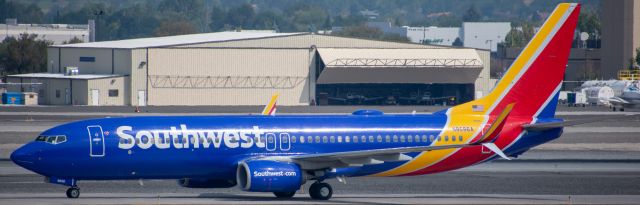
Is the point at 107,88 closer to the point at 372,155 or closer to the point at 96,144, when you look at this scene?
the point at 96,144

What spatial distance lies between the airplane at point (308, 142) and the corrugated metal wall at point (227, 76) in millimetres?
69256

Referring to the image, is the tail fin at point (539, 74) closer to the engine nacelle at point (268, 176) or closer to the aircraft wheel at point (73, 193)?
the engine nacelle at point (268, 176)

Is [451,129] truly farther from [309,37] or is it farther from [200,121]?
[309,37]

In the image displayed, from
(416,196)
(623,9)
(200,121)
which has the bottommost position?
(416,196)

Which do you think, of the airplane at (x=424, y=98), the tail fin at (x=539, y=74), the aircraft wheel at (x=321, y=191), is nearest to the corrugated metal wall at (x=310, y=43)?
the airplane at (x=424, y=98)

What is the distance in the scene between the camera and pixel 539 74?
126 ft

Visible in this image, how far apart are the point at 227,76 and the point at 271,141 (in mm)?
72746

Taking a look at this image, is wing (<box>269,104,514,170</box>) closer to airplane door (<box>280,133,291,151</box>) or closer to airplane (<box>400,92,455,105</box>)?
airplane door (<box>280,133,291,151</box>)

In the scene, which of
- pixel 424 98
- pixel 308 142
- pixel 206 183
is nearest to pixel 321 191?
pixel 308 142

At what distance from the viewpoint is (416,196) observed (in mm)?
37344

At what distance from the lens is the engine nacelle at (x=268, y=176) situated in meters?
34.1

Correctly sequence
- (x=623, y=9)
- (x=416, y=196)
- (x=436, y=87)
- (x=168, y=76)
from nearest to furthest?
(x=416, y=196) < (x=168, y=76) < (x=436, y=87) < (x=623, y=9)

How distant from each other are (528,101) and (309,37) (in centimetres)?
7382

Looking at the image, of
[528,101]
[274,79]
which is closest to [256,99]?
[274,79]
